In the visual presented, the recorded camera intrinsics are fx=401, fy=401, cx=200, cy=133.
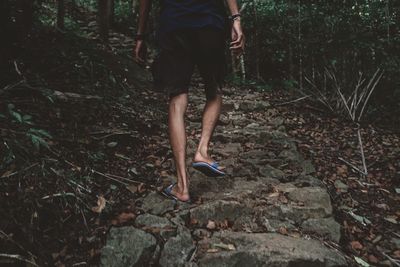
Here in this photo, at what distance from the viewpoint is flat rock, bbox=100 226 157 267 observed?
2096mm

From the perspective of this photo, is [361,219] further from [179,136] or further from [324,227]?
[179,136]

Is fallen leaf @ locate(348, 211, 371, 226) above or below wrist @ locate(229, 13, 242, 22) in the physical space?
below

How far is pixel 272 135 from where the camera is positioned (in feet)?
15.0

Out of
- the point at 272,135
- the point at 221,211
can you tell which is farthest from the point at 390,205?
the point at 221,211

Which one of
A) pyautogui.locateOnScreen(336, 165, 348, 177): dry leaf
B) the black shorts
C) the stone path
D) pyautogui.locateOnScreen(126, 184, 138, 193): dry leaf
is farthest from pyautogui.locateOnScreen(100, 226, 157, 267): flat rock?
pyautogui.locateOnScreen(336, 165, 348, 177): dry leaf

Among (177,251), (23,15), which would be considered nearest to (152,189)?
(177,251)

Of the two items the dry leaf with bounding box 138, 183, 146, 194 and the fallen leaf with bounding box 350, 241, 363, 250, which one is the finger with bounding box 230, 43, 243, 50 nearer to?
the dry leaf with bounding box 138, 183, 146, 194

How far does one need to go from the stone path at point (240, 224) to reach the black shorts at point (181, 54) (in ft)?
2.60

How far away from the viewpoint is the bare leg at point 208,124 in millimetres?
2836

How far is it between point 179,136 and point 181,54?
0.53 metres

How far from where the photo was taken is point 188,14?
251 centimetres

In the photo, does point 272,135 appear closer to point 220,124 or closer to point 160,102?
point 220,124

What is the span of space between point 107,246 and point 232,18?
163cm

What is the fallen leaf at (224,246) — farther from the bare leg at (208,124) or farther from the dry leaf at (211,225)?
the bare leg at (208,124)
